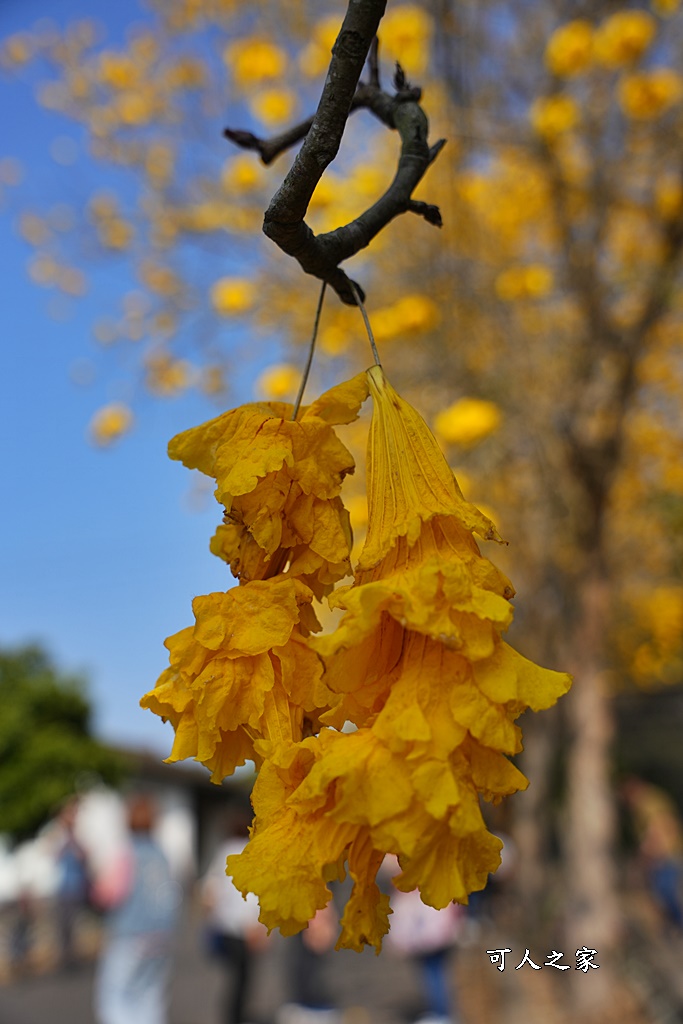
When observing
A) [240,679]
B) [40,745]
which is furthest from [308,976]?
[40,745]

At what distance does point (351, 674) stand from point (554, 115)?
19.3 feet

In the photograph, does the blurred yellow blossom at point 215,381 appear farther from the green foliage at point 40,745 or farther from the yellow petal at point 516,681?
the green foliage at point 40,745

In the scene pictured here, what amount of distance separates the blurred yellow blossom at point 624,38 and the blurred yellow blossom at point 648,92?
176 millimetres

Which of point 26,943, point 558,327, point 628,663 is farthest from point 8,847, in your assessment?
point 558,327

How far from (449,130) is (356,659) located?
19.1 ft

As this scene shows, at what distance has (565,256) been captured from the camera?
268 inches

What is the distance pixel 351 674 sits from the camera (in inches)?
29.5

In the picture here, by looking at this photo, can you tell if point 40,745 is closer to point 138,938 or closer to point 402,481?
point 138,938

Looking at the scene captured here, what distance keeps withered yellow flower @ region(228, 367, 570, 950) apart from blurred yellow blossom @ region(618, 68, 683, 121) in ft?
18.6

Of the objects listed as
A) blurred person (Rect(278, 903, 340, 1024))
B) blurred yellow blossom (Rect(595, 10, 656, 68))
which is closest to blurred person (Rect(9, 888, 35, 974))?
blurred person (Rect(278, 903, 340, 1024))

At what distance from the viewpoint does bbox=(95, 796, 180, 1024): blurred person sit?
199 inches

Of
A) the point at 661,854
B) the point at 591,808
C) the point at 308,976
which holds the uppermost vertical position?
the point at 661,854

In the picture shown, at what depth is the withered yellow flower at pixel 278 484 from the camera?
88 cm

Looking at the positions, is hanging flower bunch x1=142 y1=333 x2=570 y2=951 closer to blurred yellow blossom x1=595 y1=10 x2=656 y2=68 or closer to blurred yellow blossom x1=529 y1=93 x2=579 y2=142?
blurred yellow blossom x1=595 y1=10 x2=656 y2=68
